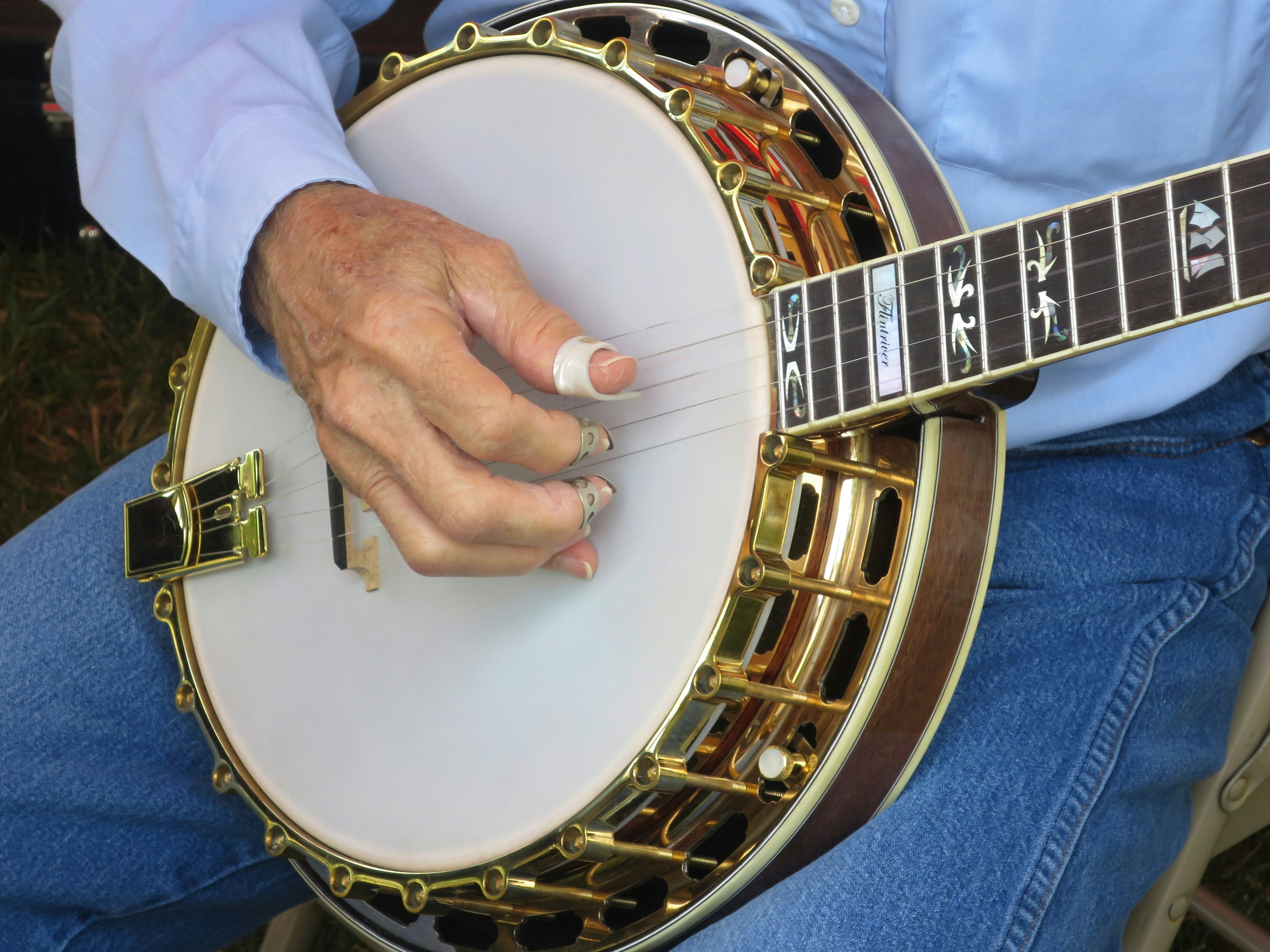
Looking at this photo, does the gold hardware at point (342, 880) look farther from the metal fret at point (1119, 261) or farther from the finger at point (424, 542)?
the metal fret at point (1119, 261)

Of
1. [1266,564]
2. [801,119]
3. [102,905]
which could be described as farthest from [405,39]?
[1266,564]

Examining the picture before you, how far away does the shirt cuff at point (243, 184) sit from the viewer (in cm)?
84

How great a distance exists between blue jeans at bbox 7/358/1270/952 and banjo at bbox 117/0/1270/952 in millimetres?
72

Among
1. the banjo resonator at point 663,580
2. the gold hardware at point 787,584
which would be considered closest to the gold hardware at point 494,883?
the banjo resonator at point 663,580

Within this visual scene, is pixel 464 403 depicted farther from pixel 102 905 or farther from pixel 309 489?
pixel 102 905

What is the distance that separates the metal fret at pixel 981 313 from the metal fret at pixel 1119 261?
0.22ft

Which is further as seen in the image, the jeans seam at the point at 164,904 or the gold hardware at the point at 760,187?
the jeans seam at the point at 164,904

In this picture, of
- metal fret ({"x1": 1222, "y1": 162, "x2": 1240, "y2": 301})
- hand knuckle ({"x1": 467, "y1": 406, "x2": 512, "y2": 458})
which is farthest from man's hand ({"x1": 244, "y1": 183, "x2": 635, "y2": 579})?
metal fret ({"x1": 1222, "y1": 162, "x2": 1240, "y2": 301})

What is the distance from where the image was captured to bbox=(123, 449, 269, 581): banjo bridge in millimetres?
944

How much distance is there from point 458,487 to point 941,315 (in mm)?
311

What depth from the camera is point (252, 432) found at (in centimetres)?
98

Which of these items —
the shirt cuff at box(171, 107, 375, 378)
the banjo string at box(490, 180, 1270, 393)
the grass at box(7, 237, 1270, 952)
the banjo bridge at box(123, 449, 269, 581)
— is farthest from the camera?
the grass at box(7, 237, 1270, 952)

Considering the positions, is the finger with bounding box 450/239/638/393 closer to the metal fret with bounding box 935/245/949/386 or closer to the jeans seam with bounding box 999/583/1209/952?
the metal fret with bounding box 935/245/949/386

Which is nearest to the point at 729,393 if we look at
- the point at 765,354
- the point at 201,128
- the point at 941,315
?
the point at 765,354
